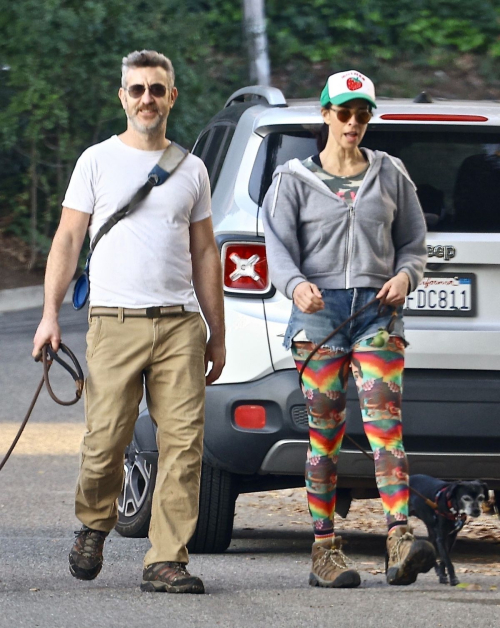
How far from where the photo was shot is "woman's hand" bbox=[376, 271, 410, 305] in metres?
4.86

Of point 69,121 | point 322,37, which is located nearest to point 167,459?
point 69,121

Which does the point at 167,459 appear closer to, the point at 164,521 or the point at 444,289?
the point at 164,521

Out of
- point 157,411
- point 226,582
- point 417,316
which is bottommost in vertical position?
point 226,582

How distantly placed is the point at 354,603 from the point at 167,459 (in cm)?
84

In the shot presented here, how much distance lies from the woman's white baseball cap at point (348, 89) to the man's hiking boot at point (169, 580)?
1770 mm

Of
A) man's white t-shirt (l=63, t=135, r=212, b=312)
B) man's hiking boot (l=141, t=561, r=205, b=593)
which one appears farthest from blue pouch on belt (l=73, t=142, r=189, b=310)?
man's hiking boot (l=141, t=561, r=205, b=593)

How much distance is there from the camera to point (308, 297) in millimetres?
4789

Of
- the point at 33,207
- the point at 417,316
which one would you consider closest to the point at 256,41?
the point at 33,207

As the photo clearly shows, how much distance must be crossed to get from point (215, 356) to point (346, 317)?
0.52 metres

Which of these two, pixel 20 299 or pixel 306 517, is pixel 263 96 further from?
pixel 20 299

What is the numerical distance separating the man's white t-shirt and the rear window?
0.85 m

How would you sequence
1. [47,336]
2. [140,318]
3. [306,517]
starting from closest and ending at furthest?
[47,336]
[140,318]
[306,517]

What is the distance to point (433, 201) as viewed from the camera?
219 inches

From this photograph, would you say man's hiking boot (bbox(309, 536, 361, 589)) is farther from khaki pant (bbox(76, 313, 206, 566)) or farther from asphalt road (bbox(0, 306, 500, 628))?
khaki pant (bbox(76, 313, 206, 566))
